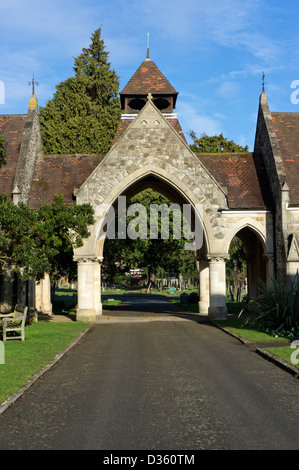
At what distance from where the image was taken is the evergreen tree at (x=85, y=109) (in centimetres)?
4672

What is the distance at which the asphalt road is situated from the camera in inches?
236

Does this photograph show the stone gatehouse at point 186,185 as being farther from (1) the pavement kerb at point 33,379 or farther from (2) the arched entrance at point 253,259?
(1) the pavement kerb at point 33,379

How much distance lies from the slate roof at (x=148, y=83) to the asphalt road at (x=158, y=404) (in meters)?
20.9

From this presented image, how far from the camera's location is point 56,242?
54.6 ft

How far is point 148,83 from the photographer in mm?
31125

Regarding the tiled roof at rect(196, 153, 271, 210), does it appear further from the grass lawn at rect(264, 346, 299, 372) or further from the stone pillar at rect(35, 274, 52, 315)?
the stone pillar at rect(35, 274, 52, 315)

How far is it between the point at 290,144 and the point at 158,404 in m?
21.4

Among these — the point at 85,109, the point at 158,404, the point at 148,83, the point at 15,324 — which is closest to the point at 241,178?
the point at 148,83

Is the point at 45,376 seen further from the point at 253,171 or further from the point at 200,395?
the point at 253,171

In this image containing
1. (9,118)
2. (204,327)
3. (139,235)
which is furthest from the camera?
(139,235)

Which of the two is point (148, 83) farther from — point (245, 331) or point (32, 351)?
point (32, 351)

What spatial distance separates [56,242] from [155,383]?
8470mm

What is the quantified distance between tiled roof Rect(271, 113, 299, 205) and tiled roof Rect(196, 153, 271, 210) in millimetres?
1365

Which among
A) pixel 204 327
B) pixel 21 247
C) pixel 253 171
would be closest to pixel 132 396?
pixel 21 247
